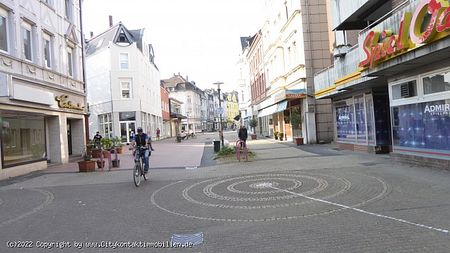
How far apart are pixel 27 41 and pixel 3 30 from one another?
1914 mm

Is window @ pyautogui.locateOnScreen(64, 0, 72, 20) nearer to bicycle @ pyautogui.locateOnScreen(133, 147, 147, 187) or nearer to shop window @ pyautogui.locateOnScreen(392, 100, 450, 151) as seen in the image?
bicycle @ pyautogui.locateOnScreen(133, 147, 147, 187)

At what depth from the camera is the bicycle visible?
10877 millimetres

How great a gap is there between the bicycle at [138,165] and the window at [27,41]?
27.1 feet

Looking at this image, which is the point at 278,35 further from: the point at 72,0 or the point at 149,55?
the point at 149,55

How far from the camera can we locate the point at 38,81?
676 inches

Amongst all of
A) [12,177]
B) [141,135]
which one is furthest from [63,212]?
[12,177]

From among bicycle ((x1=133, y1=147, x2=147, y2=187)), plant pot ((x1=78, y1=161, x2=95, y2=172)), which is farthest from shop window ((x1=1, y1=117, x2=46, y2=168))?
bicycle ((x1=133, y1=147, x2=147, y2=187))

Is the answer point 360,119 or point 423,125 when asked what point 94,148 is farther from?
point 423,125

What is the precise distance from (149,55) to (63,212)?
160 ft

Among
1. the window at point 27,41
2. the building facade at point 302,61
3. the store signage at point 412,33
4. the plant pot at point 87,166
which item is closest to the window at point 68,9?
the window at point 27,41

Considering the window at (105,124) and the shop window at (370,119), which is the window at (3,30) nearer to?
the shop window at (370,119)

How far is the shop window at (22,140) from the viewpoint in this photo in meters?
14.6

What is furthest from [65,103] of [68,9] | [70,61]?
[68,9]

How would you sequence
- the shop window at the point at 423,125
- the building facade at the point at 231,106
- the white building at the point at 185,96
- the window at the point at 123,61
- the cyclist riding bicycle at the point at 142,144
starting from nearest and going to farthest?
the shop window at the point at 423,125
the cyclist riding bicycle at the point at 142,144
the window at the point at 123,61
the white building at the point at 185,96
the building facade at the point at 231,106
